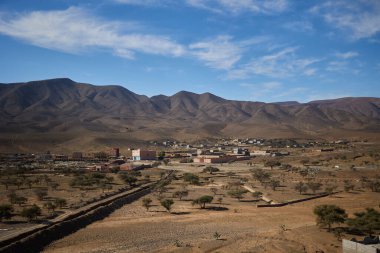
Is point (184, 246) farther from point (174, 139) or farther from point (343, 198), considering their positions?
point (174, 139)

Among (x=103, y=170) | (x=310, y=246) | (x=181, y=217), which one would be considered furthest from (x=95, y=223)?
(x=103, y=170)

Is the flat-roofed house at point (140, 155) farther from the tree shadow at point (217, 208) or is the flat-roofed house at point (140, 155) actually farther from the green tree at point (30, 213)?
the green tree at point (30, 213)

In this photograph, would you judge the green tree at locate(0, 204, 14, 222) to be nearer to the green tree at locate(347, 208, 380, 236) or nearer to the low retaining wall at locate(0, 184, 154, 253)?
the low retaining wall at locate(0, 184, 154, 253)

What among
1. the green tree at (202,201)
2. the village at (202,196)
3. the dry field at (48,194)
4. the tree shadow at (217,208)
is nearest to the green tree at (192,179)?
the village at (202,196)

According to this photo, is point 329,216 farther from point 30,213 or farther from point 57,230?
point 30,213

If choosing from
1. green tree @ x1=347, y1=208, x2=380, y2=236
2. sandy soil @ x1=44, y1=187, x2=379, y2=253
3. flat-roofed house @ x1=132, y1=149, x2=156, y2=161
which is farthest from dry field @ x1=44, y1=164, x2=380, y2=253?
flat-roofed house @ x1=132, y1=149, x2=156, y2=161

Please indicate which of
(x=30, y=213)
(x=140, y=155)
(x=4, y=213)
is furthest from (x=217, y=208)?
(x=140, y=155)
